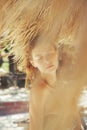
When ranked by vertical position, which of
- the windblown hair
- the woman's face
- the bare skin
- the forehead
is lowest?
the bare skin

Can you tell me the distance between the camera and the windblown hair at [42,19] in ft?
1.27

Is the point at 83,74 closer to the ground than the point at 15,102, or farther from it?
farther from it

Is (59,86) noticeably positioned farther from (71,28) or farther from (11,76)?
(11,76)

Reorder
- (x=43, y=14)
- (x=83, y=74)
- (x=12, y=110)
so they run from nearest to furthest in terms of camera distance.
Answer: (x=83, y=74) → (x=43, y=14) → (x=12, y=110)

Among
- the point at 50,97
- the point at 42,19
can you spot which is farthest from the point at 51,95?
the point at 42,19

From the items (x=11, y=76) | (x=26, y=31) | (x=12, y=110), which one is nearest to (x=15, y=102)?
(x=12, y=110)

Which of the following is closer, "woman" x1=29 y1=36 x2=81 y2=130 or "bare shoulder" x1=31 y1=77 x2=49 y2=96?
"woman" x1=29 y1=36 x2=81 y2=130

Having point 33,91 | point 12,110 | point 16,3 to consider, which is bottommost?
point 12,110

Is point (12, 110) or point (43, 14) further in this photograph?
point (12, 110)

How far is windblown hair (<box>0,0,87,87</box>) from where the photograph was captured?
0.39 m

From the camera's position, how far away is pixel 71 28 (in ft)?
1.47

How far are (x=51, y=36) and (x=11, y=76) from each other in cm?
430

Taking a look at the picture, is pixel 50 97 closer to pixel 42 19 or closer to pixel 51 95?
pixel 51 95

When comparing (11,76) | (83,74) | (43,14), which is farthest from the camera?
(11,76)
